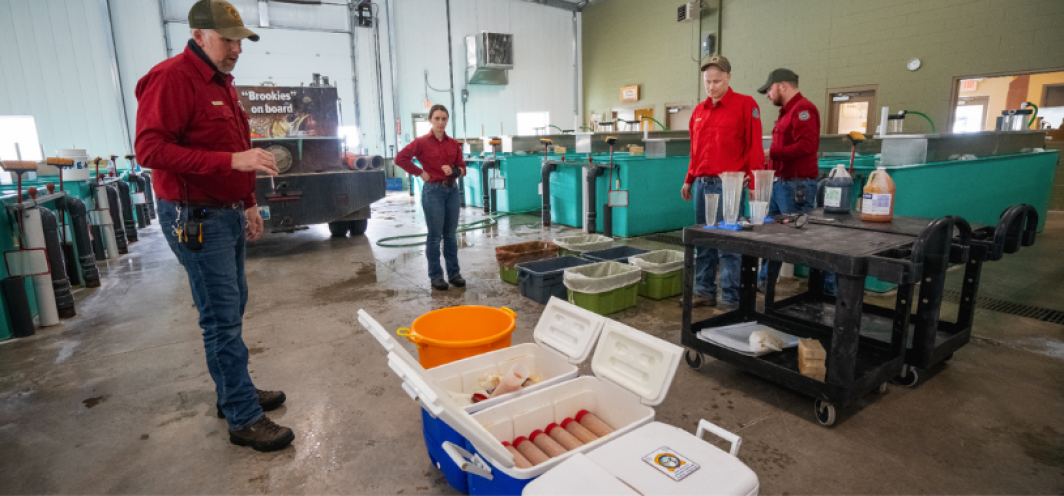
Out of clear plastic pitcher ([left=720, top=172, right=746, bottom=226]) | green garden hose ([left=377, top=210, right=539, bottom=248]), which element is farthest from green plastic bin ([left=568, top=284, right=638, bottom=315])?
green garden hose ([left=377, top=210, right=539, bottom=248])

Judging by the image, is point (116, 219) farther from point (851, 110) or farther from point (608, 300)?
point (851, 110)

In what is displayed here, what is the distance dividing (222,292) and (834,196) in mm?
2693

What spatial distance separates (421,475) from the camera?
178 cm

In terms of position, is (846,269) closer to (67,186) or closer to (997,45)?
(67,186)

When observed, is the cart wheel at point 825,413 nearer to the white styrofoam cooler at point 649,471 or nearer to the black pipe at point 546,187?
the white styrofoam cooler at point 649,471

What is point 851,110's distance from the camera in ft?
29.9

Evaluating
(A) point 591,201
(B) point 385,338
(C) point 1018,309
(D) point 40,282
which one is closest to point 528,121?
(A) point 591,201

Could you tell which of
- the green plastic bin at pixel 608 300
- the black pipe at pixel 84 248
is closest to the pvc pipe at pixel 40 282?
the black pipe at pixel 84 248

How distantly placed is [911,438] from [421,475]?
177cm

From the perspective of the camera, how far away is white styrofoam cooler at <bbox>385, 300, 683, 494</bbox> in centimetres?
132

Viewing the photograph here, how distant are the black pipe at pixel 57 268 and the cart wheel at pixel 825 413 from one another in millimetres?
4405

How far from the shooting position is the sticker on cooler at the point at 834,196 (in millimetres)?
2531

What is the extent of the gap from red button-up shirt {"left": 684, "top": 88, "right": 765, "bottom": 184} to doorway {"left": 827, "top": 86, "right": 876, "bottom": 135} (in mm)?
4164

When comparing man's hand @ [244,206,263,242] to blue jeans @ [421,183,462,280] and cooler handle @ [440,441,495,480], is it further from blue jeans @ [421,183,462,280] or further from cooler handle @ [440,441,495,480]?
blue jeans @ [421,183,462,280]
